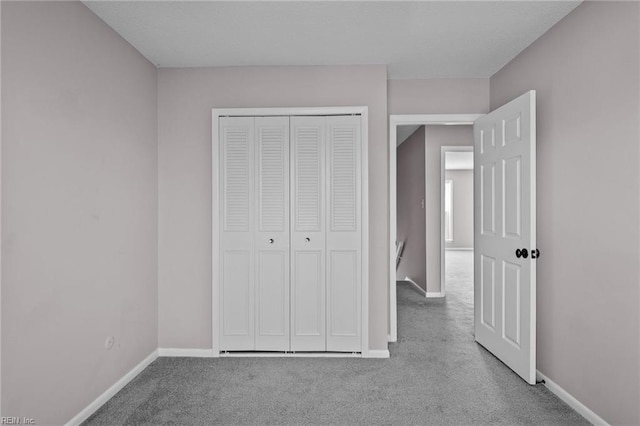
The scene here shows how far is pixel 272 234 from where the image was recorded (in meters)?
3.18

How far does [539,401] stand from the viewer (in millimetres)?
2426

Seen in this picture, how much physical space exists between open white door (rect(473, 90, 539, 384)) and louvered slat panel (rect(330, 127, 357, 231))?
1191mm

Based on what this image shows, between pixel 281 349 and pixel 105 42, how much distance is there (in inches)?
107

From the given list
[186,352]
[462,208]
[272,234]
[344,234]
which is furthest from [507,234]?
[462,208]

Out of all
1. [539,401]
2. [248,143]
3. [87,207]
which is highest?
[248,143]

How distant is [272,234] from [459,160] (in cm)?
768

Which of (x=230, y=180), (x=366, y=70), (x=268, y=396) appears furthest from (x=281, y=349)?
(x=366, y=70)

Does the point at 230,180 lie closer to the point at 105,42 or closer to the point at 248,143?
the point at 248,143

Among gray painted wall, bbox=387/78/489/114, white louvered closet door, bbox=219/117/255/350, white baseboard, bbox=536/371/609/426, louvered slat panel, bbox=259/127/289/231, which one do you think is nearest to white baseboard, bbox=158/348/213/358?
white louvered closet door, bbox=219/117/255/350

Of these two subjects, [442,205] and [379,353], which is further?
[442,205]

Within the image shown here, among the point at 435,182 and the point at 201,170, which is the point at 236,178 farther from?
the point at 435,182

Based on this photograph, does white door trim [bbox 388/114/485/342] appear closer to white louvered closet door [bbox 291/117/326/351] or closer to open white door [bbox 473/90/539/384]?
open white door [bbox 473/90/539/384]

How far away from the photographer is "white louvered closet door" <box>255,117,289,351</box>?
316 centimetres

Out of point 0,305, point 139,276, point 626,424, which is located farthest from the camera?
point 139,276
